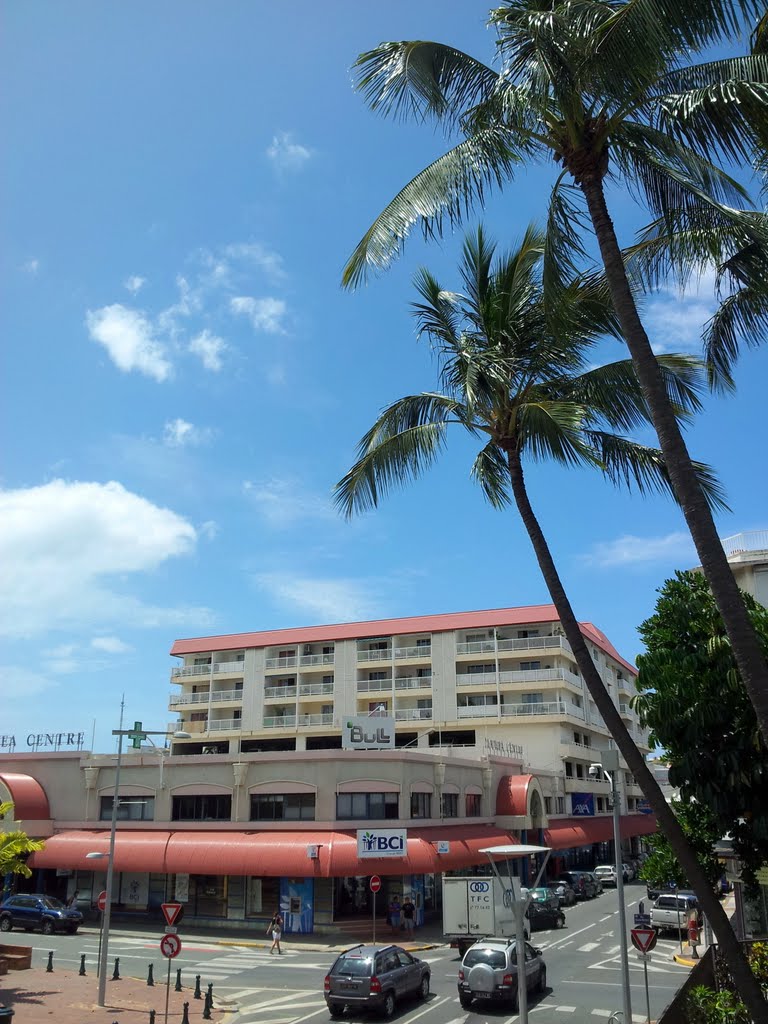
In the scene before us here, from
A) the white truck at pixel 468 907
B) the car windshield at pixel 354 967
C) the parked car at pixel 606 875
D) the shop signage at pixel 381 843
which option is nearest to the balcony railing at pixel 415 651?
the parked car at pixel 606 875

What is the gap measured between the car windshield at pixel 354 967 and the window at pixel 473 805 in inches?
926

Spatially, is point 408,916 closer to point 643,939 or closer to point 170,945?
point 643,939

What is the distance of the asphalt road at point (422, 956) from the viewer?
21688mm

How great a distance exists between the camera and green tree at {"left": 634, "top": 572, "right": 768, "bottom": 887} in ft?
37.4

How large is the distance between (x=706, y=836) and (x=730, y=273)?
→ 8793mm

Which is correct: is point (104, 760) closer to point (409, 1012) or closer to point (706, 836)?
point (409, 1012)

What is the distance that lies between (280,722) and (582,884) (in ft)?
84.5

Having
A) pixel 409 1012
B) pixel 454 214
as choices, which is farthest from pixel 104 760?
pixel 454 214

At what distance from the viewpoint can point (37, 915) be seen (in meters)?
36.5

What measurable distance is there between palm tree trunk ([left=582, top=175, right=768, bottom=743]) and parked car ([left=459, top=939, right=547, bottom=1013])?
1586 cm

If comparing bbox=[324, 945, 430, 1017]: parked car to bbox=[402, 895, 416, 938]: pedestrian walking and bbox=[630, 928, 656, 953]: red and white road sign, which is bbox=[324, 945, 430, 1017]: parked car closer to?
bbox=[630, 928, 656, 953]: red and white road sign

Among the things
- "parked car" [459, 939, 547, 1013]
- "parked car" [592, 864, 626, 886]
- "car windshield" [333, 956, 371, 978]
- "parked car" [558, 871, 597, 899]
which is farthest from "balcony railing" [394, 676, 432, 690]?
"car windshield" [333, 956, 371, 978]

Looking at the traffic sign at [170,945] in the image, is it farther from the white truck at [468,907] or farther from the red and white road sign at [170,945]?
the white truck at [468,907]

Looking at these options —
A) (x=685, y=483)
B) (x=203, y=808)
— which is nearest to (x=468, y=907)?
(x=203, y=808)
